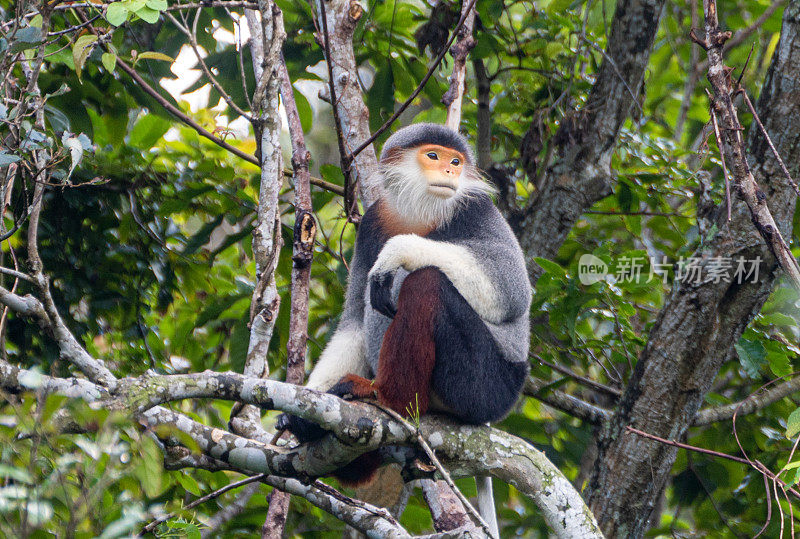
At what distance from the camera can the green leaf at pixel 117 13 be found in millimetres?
3109

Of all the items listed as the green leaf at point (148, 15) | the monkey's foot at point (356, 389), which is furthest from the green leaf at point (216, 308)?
the green leaf at point (148, 15)

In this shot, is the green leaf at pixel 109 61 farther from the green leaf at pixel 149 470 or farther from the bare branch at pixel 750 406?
the bare branch at pixel 750 406

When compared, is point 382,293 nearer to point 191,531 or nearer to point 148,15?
point 191,531

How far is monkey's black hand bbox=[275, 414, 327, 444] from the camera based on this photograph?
10.8 feet

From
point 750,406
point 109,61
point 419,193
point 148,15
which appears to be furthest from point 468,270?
point 750,406

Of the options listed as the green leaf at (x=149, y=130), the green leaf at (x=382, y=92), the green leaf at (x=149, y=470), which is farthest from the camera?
the green leaf at (x=382, y=92)

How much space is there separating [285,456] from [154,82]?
8.25 ft

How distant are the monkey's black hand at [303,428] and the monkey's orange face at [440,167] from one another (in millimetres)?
1329

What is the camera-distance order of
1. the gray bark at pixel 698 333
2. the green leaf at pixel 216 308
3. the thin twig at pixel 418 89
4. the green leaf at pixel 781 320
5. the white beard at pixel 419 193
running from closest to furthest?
the thin twig at pixel 418 89, the white beard at pixel 419 193, the green leaf at pixel 781 320, the gray bark at pixel 698 333, the green leaf at pixel 216 308

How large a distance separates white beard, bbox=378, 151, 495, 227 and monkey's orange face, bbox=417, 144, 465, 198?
50mm

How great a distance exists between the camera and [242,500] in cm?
463

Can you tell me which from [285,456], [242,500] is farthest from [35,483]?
[242,500]

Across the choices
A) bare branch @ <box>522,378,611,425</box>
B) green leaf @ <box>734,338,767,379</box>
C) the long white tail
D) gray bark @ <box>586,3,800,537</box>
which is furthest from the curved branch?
green leaf @ <box>734,338,767,379</box>

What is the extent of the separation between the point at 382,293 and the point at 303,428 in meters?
0.69
